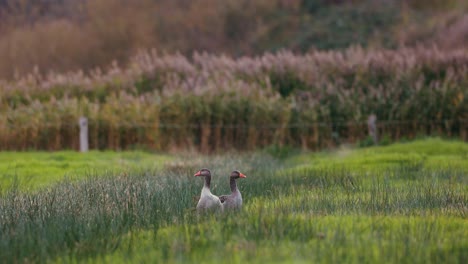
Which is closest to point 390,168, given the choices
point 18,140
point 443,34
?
point 18,140

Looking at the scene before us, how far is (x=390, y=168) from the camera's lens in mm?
18375

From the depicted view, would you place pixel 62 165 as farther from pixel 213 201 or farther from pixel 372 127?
pixel 213 201

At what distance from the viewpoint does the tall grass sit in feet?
26.3

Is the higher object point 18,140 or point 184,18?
point 184,18

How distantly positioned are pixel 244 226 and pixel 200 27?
42638 millimetres

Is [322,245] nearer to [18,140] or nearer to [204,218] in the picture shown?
[204,218]

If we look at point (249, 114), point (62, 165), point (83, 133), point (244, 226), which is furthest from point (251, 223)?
point (249, 114)

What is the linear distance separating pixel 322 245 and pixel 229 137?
18856 millimetres

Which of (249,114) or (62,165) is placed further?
(249,114)

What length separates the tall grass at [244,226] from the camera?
8031mm

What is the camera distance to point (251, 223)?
9.06 m

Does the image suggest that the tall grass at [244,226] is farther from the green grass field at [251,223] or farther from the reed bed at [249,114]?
the reed bed at [249,114]

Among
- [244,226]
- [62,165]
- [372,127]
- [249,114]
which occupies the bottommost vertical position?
[244,226]

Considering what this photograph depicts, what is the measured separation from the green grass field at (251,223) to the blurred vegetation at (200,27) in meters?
29.8
